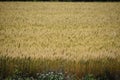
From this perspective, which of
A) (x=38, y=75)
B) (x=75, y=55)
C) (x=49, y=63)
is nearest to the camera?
(x=38, y=75)

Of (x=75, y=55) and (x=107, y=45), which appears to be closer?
(x=75, y=55)

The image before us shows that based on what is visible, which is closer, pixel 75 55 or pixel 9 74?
pixel 9 74

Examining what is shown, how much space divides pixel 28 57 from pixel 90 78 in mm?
2248

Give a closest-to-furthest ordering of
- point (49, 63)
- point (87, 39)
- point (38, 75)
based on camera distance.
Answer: point (38, 75), point (49, 63), point (87, 39)

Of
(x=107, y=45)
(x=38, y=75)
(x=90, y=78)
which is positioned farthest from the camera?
(x=107, y=45)

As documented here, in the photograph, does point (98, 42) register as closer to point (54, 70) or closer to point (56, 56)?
point (56, 56)

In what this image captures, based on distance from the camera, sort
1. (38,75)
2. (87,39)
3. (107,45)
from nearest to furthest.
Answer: (38,75) → (107,45) → (87,39)

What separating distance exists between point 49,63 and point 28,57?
72 cm

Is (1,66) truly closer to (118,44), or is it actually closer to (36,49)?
(36,49)

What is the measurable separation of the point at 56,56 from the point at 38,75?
1241 millimetres

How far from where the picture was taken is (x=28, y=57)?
8.48 m

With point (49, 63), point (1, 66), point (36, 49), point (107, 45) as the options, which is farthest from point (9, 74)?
point (107, 45)

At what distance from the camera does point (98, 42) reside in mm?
11352

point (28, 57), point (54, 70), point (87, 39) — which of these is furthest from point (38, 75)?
point (87, 39)
